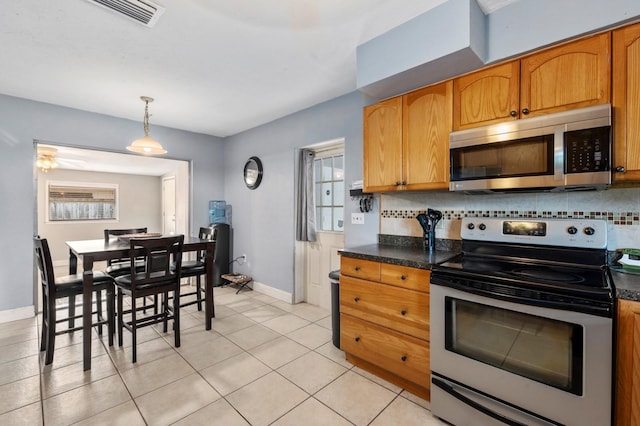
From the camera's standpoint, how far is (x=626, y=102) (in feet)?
4.72

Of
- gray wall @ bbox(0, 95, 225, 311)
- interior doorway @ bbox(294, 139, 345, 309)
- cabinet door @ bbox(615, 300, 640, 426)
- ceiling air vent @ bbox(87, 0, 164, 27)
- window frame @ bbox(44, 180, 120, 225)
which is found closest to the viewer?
cabinet door @ bbox(615, 300, 640, 426)

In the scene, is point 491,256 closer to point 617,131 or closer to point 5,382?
point 617,131

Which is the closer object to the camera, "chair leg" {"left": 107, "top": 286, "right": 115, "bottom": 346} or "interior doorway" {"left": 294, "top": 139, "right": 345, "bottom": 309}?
"chair leg" {"left": 107, "top": 286, "right": 115, "bottom": 346}

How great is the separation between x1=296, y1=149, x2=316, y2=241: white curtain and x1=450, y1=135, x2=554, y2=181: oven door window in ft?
6.47

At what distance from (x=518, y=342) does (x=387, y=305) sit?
0.77 meters

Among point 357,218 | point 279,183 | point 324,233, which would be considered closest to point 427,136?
point 357,218

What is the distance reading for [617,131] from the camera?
1.46 metres

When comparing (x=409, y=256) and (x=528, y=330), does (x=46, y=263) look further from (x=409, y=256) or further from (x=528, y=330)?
(x=528, y=330)

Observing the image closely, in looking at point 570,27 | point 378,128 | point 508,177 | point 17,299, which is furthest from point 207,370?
point 570,27

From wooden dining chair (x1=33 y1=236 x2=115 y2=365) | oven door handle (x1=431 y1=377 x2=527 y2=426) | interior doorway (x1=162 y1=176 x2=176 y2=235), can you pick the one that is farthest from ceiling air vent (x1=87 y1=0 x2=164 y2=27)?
interior doorway (x1=162 y1=176 x2=176 y2=235)

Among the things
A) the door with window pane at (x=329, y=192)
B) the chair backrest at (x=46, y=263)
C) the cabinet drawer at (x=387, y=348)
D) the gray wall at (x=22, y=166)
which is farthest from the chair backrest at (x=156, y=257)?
the gray wall at (x=22, y=166)

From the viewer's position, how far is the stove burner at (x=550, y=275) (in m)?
1.40

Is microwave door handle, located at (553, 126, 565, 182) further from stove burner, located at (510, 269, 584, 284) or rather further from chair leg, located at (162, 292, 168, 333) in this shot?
chair leg, located at (162, 292, 168, 333)

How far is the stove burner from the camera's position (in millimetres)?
1403
